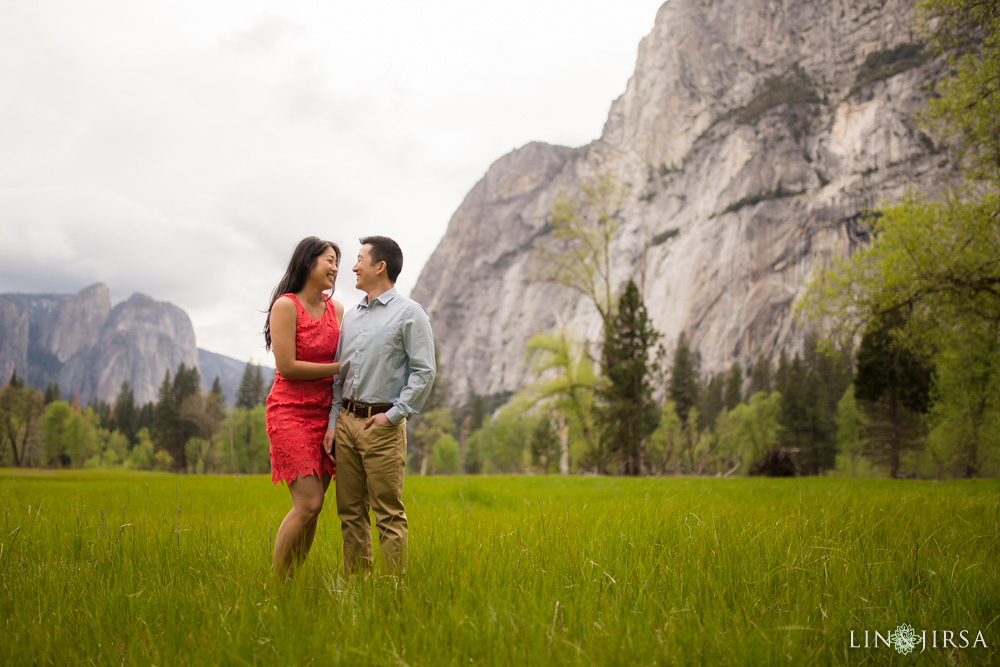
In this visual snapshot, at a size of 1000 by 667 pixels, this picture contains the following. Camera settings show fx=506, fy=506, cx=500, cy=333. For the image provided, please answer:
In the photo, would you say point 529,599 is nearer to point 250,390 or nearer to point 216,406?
point 216,406

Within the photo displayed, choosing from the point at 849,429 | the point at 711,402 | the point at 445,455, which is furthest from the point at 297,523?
the point at 711,402

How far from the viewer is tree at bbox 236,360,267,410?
8375 centimetres

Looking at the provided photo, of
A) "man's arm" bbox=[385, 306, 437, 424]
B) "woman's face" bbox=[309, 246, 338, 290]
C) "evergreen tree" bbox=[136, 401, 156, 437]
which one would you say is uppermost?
"woman's face" bbox=[309, 246, 338, 290]

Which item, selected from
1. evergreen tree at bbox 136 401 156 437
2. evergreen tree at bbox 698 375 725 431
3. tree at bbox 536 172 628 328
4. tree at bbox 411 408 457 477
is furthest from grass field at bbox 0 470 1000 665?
evergreen tree at bbox 136 401 156 437

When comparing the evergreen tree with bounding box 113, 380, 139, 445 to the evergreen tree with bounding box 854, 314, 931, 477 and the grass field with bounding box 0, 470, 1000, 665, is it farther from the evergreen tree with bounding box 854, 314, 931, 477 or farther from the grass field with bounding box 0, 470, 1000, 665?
the grass field with bounding box 0, 470, 1000, 665

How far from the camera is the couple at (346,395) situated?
3.39 metres

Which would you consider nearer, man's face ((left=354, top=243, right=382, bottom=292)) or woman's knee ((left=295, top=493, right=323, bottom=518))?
woman's knee ((left=295, top=493, right=323, bottom=518))

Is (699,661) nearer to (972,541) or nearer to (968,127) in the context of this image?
(972,541)

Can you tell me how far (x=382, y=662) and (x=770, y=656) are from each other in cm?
149

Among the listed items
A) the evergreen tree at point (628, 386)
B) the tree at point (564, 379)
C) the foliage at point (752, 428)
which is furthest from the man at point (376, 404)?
the foliage at point (752, 428)

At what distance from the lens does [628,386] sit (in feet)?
79.0

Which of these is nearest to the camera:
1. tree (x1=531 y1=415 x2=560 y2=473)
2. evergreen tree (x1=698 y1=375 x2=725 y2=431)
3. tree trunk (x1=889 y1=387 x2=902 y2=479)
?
tree trunk (x1=889 y1=387 x2=902 y2=479)

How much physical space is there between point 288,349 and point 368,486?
1089mm

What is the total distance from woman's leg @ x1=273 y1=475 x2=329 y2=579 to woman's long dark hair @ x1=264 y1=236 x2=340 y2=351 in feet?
3.53
